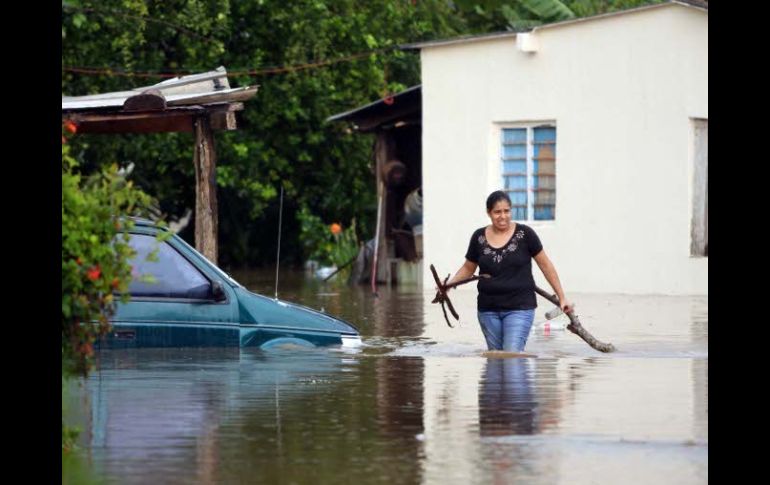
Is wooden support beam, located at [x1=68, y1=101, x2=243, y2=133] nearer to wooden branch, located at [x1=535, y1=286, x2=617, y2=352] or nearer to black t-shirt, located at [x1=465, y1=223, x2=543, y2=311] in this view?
wooden branch, located at [x1=535, y1=286, x2=617, y2=352]

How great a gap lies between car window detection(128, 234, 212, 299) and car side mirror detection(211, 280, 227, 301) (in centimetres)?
4

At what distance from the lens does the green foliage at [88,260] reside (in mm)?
9109

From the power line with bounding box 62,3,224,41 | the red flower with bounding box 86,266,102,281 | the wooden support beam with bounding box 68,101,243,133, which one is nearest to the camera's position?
the red flower with bounding box 86,266,102,281

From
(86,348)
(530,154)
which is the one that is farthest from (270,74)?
(86,348)

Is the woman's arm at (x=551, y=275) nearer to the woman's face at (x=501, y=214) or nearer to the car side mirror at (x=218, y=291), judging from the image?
the woman's face at (x=501, y=214)

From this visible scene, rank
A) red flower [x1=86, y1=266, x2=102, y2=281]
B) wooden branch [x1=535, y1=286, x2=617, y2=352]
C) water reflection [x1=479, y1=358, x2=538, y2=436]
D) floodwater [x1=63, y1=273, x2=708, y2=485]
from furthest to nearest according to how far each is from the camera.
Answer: wooden branch [x1=535, y1=286, x2=617, y2=352] → water reflection [x1=479, y1=358, x2=538, y2=436] → floodwater [x1=63, y1=273, x2=708, y2=485] → red flower [x1=86, y1=266, x2=102, y2=281]

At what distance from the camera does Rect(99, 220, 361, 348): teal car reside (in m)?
14.1

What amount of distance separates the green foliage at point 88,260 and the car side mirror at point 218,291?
15.5 ft

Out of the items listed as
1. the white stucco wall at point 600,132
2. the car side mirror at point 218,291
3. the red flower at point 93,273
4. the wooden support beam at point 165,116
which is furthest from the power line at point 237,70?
the red flower at point 93,273

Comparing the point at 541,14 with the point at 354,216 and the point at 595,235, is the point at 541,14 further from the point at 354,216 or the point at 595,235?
the point at 595,235

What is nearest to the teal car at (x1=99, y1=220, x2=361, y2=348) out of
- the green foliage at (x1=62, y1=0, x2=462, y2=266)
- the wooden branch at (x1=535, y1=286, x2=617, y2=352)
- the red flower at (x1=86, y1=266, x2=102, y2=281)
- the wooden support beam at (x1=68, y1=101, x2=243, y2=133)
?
the wooden branch at (x1=535, y1=286, x2=617, y2=352)

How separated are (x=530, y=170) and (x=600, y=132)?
1462 mm

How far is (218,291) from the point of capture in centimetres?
1421
